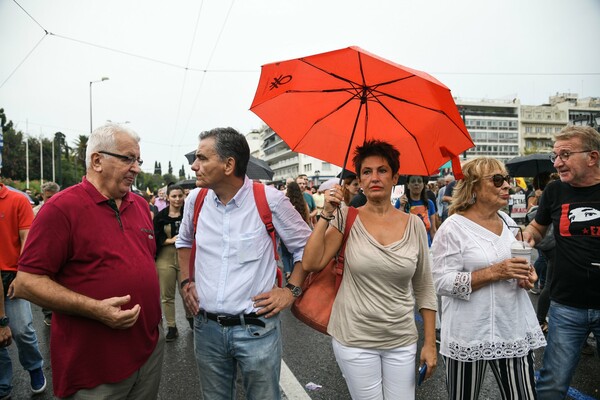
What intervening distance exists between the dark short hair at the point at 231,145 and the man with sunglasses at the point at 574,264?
224cm

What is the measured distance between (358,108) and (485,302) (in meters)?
1.50

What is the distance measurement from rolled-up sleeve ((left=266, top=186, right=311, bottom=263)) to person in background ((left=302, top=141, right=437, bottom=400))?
193 millimetres

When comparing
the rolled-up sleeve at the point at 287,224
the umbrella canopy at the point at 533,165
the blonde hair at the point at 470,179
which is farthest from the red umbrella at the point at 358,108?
the umbrella canopy at the point at 533,165

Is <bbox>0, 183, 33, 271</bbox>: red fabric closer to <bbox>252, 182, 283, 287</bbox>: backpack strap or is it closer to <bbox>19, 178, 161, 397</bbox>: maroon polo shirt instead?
<bbox>19, 178, 161, 397</bbox>: maroon polo shirt

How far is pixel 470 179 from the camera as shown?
102 inches

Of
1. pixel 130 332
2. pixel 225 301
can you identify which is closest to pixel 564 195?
pixel 225 301

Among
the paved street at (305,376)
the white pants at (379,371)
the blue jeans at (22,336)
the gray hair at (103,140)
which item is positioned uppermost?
the gray hair at (103,140)

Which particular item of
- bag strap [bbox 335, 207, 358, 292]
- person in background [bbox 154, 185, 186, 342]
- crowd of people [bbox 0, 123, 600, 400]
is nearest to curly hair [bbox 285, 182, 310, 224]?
person in background [bbox 154, 185, 186, 342]

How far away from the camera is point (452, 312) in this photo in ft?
8.22

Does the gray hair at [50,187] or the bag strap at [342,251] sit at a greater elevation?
the gray hair at [50,187]

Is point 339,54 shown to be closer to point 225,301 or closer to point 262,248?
point 262,248

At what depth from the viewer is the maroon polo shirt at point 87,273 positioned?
1.88 meters

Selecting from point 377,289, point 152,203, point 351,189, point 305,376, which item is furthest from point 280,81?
point 152,203

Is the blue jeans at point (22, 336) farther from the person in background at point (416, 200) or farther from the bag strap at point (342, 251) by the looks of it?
the person in background at point (416, 200)
